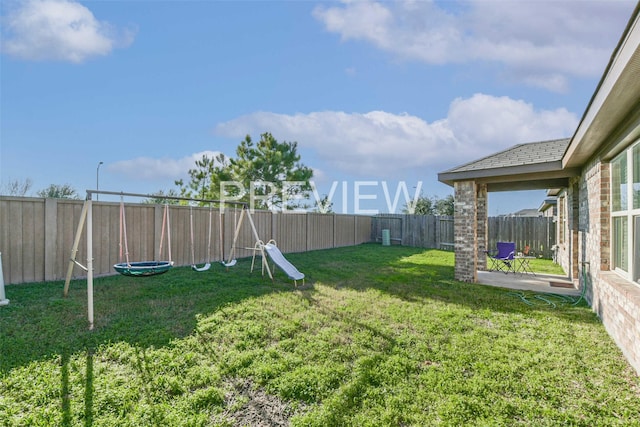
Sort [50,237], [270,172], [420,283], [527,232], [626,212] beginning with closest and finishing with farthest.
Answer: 1. [626,212]
2. [50,237]
3. [420,283]
4. [527,232]
5. [270,172]

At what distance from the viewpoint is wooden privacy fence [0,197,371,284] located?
5195mm

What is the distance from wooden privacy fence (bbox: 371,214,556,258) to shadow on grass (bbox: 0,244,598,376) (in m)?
5.84

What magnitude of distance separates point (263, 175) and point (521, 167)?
1148 cm

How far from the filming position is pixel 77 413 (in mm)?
1989

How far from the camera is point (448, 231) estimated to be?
44.4ft

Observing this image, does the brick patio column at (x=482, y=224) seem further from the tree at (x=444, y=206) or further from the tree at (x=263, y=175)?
the tree at (x=444, y=206)

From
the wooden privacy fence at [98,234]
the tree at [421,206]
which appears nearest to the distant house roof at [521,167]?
the wooden privacy fence at [98,234]

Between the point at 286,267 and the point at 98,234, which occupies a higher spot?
the point at 98,234

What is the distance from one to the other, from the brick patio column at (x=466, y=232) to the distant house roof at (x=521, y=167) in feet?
0.92

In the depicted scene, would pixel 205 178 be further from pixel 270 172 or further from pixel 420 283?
pixel 420 283

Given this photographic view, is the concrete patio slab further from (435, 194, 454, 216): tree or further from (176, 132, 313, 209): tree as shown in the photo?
(435, 194, 454, 216): tree

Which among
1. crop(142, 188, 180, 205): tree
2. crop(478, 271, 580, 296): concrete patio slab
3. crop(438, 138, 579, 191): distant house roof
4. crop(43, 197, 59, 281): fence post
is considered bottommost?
crop(478, 271, 580, 296): concrete patio slab

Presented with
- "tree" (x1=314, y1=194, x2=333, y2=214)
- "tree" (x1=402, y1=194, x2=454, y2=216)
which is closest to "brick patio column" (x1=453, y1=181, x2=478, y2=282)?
"tree" (x1=314, y1=194, x2=333, y2=214)

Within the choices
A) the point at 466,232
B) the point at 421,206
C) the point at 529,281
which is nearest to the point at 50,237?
the point at 466,232
